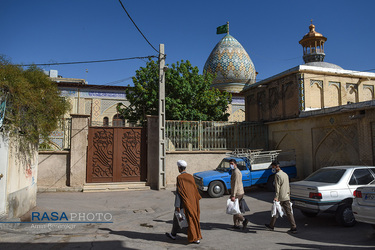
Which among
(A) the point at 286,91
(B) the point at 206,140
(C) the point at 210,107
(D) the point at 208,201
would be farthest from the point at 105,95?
(D) the point at 208,201

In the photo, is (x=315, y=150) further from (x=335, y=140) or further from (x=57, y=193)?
(x=57, y=193)

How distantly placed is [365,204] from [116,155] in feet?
30.8

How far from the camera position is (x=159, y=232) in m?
6.10

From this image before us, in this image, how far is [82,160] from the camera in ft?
37.9

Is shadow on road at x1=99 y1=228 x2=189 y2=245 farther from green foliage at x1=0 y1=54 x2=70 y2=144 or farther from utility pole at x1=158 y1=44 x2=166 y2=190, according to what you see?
utility pole at x1=158 y1=44 x2=166 y2=190

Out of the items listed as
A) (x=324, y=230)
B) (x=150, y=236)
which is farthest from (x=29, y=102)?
(x=324, y=230)

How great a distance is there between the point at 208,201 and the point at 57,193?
19.3 feet

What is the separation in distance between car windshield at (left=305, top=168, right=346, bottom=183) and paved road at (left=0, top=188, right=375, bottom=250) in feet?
3.22

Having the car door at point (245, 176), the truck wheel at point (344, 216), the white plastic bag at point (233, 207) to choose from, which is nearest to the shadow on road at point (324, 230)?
the truck wheel at point (344, 216)

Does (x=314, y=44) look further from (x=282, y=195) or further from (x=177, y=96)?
(x=282, y=195)

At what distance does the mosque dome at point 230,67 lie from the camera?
1100 inches

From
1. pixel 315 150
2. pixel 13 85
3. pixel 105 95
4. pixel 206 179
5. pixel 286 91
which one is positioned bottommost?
pixel 206 179

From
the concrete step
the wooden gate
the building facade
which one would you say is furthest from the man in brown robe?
the building facade

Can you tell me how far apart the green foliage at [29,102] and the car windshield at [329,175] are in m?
7.00
